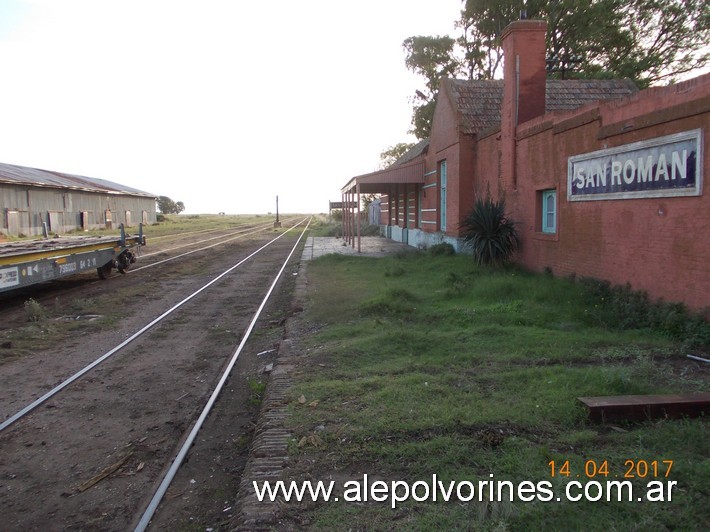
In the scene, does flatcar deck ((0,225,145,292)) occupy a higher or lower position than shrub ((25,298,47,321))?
higher

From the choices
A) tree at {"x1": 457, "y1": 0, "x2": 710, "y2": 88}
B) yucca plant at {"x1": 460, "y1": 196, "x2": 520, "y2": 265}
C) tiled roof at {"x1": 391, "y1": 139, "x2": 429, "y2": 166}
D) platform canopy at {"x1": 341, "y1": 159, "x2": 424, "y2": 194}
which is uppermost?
tree at {"x1": 457, "y1": 0, "x2": 710, "y2": 88}

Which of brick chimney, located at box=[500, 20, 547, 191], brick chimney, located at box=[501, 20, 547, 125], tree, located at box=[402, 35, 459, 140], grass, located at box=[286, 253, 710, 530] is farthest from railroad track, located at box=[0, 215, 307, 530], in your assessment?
tree, located at box=[402, 35, 459, 140]

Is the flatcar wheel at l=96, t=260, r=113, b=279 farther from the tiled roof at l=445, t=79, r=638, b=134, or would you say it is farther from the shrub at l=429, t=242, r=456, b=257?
the tiled roof at l=445, t=79, r=638, b=134

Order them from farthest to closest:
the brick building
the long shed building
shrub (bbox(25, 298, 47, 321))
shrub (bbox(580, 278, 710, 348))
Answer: the long shed building, shrub (bbox(25, 298, 47, 321)), the brick building, shrub (bbox(580, 278, 710, 348))

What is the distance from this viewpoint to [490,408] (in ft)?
16.0

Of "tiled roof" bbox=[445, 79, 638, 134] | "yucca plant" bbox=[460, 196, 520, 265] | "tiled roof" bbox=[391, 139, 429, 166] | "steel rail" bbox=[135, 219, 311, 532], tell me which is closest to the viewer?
"steel rail" bbox=[135, 219, 311, 532]

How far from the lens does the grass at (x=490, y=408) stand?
331 cm

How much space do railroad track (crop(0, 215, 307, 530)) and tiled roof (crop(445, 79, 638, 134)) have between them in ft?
36.8

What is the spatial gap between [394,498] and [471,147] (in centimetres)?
1476

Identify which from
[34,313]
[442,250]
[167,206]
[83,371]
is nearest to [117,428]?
[83,371]

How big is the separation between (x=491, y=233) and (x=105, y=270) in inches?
433

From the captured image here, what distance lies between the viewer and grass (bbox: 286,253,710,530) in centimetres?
331

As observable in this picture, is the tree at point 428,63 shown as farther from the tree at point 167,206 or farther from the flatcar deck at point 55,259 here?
the tree at point 167,206

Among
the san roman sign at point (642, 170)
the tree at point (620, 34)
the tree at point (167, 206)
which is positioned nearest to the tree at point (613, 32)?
the tree at point (620, 34)
